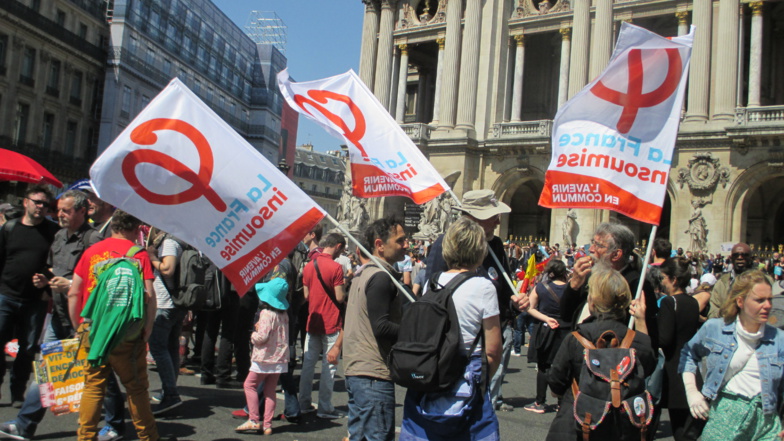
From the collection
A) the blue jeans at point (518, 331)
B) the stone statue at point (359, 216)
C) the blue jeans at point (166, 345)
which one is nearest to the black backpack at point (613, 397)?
the blue jeans at point (166, 345)

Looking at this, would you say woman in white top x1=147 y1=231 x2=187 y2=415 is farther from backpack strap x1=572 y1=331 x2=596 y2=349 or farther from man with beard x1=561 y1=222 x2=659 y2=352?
backpack strap x1=572 y1=331 x2=596 y2=349

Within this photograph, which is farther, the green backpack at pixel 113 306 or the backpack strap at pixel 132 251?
the backpack strap at pixel 132 251

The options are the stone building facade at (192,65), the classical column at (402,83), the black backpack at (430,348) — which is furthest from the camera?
the stone building facade at (192,65)

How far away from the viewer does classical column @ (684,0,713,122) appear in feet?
81.1

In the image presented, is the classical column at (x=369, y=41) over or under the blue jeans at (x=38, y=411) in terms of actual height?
over

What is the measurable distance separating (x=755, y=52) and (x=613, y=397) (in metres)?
25.2

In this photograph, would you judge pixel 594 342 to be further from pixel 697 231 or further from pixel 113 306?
pixel 697 231

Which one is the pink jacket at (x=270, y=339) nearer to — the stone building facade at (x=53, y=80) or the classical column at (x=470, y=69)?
the classical column at (x=470, y=69)

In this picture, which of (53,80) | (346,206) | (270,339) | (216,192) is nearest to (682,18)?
(346,206)

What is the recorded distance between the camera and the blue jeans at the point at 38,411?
5.39 metres

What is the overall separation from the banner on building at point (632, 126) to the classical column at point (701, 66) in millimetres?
21479

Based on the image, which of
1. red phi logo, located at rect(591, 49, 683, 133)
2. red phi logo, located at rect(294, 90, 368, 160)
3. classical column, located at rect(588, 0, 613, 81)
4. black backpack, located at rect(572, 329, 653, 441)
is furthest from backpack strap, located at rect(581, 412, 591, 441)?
classical column, located at rect(588, 0, 613, 81)

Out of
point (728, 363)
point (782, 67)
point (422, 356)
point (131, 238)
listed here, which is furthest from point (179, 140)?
point (782, 67)

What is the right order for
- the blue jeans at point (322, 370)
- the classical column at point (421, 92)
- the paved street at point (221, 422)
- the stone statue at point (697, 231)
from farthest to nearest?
the classical column at point (421, 92)
the stone statue at point (697, 231)
the blue jeans at point (322, 370)
the paved street at point (221, 422)
